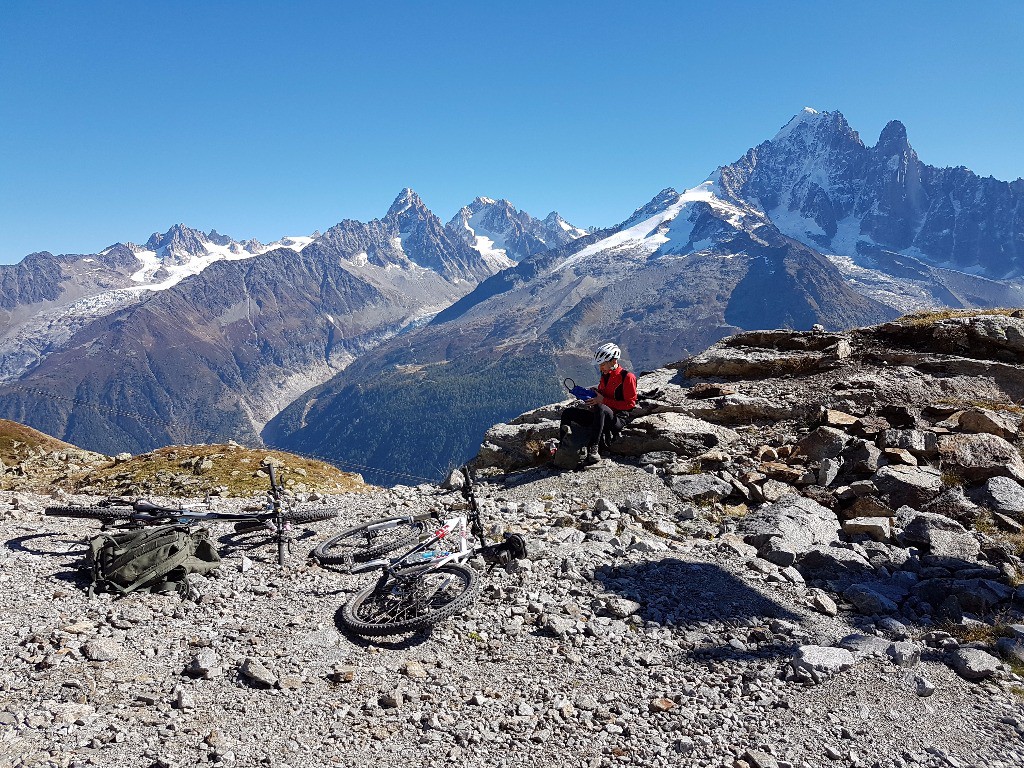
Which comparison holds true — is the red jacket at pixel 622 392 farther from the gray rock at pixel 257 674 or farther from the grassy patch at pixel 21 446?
the grassy patch at pixel 21 446

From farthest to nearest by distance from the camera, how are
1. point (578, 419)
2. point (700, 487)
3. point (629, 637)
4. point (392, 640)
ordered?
point (578, 419) → point (700, 487) → point (392, 640) → point (629, 637)

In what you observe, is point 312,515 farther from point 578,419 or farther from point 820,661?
point 820,661

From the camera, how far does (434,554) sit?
10.1 metres

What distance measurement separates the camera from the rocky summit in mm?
6359

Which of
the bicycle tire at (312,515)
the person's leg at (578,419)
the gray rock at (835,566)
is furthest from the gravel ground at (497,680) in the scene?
the person's leg at (578,419)

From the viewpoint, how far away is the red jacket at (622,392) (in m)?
16.9

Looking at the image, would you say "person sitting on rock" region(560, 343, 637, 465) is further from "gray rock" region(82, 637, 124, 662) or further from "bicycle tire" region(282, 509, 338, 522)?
"gray rock" region(82, 637, 124, 662)

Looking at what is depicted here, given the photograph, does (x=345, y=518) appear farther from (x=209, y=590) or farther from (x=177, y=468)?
(x=177, y=468)

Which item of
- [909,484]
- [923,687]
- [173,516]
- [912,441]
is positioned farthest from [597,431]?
[173,516]

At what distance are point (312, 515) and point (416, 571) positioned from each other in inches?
203

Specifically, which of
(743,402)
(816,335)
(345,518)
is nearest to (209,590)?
(345,518)

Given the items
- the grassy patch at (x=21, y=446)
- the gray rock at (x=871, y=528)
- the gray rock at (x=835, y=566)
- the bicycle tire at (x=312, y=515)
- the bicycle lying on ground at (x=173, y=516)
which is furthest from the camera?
the grassy patch at (x=21, y=446)

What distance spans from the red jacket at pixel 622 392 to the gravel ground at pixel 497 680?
6622 millimetres

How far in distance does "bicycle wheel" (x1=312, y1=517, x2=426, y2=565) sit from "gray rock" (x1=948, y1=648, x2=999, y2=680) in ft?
29.1
